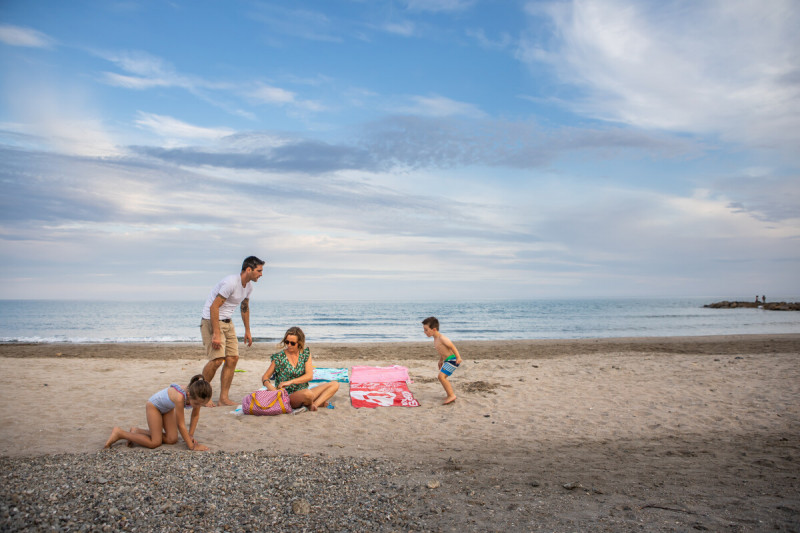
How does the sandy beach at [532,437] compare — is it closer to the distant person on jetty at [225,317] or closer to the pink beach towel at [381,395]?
the pink beach towel at [381,395]

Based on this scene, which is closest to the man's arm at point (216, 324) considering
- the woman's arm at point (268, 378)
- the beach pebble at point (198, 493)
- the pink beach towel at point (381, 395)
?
the woman's arm at point (268, 378)

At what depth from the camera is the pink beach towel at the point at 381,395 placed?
26.2ft

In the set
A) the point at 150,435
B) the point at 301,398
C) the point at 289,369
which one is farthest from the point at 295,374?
the point at 150,435

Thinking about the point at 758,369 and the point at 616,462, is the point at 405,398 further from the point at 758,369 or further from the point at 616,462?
the point at 758,369

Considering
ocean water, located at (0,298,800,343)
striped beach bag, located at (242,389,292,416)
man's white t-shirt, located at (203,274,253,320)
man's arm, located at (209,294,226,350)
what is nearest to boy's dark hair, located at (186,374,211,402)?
striped beach bag, located at (242,389,292,416)

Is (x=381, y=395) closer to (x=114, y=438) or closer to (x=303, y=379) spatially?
(x=303, y=379)

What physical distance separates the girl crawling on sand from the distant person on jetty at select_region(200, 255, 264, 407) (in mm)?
1671

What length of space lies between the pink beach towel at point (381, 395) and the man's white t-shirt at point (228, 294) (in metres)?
2.56

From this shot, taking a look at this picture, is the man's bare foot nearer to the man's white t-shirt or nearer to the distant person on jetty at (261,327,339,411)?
the distant person on jetty at (261,327,339,411)

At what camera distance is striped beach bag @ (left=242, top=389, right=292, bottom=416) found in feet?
22.7

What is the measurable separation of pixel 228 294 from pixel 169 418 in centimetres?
219

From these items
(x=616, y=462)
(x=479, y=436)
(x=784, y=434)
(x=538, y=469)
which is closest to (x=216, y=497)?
(x=538, y=469)

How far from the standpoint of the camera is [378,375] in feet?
33.7

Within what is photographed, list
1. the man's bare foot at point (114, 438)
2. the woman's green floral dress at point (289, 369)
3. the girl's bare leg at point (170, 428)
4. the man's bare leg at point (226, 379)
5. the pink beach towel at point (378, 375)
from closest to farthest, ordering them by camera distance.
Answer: the man's bare foot at point (114, 438) → the girl's bare leg at point (170, 428) → the woman's green floral dress at point (289, 369) → the man's bare leg at point (226, 379) → the pink beach towel at point (378, 375)
